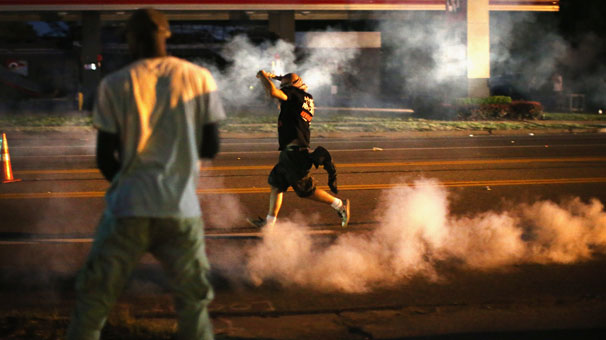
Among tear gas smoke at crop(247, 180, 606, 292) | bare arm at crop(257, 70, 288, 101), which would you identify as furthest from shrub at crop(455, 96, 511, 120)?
bare arm at crop(257, 70, 288, 101)

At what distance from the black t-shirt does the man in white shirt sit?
3646mm

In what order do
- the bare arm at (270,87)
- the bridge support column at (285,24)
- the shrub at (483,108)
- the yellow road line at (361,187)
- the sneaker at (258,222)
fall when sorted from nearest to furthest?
the bare arm at (270,87), the sneaker at (258,222), the yellow road line at (361,187), the shrub at (483,108), the bridge support column at (285,24)

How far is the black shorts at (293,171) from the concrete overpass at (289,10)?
1969 cm

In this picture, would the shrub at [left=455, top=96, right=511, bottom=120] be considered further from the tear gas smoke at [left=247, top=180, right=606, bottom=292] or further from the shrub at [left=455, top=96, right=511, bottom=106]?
the tear gas smoke at [left=247, top=180, right=606, bottom=292]

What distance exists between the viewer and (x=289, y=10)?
1272 inches

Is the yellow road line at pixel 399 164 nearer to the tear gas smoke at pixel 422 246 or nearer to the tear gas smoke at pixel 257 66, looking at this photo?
the tear gas smoke at pixel 422 246

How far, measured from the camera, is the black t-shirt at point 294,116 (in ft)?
23.0

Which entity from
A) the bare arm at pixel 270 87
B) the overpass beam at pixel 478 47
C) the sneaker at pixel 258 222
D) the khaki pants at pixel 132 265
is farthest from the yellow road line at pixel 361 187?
the overpass beam at pixel 478 47

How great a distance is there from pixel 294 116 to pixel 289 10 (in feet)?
85.4

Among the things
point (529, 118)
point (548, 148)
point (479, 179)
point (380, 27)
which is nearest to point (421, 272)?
point (479, 179)

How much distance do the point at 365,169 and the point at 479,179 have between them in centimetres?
196

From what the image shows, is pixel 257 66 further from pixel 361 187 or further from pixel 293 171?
pixel 293 171

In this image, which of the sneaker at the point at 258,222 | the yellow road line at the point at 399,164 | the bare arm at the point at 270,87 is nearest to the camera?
the bare arm at the point at 270,87

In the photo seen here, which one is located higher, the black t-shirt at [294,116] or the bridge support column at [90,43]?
the bridge support column at [90,43]
